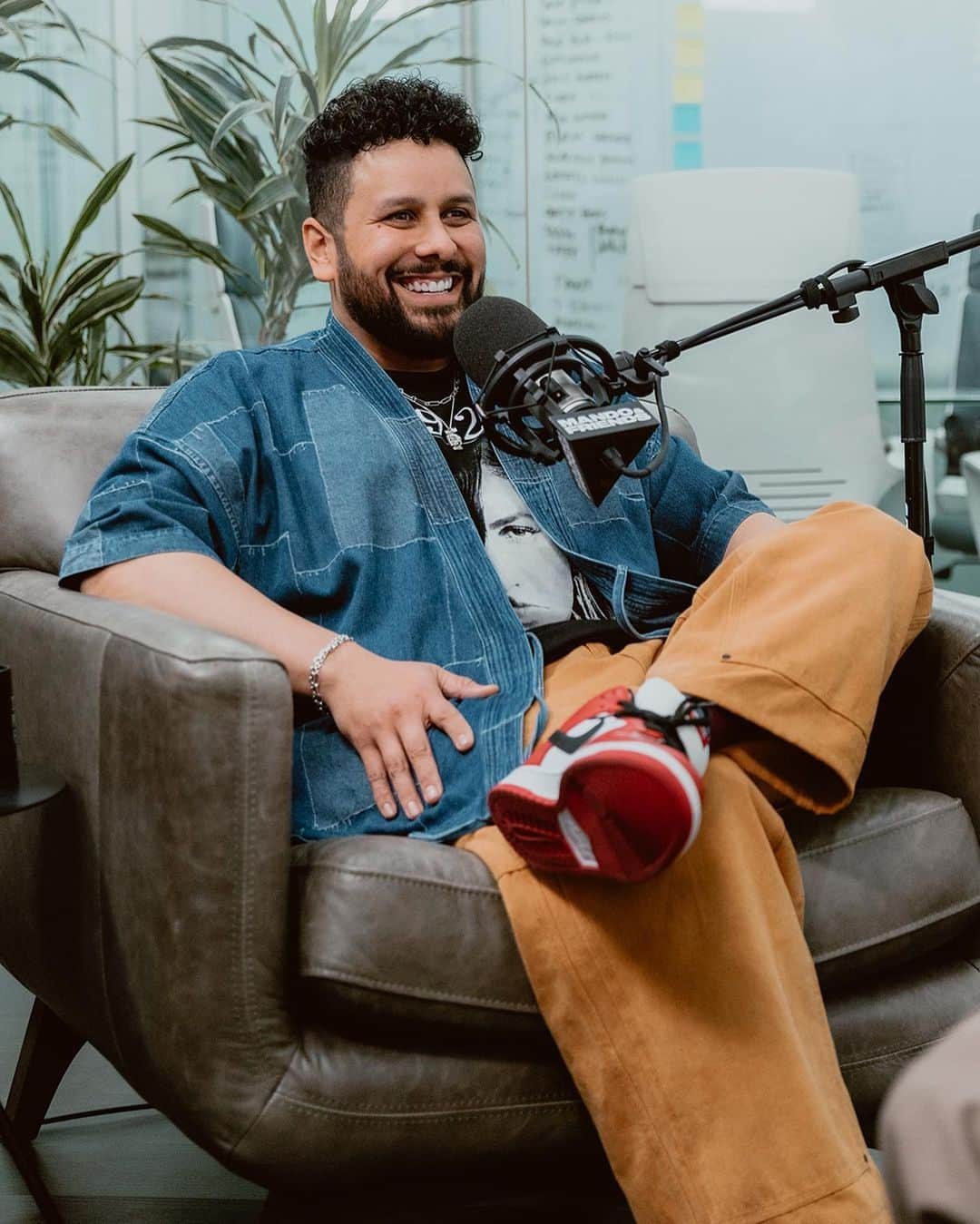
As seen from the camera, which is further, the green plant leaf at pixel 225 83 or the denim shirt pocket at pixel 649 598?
the green plant leaf at pixel 225 83

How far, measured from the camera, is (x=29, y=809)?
1.35m

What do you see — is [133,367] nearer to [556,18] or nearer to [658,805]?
[556,18]

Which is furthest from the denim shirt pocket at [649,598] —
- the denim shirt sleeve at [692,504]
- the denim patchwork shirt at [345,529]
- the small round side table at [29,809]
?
the small round side table at [29,809]

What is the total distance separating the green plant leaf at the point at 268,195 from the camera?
9.41ft

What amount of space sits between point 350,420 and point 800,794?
0.65 meters

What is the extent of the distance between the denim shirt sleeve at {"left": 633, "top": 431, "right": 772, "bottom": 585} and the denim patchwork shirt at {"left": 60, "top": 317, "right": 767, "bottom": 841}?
87 millimetres

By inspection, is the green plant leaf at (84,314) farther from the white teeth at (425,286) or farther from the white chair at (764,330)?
the white teeth at (425,286)

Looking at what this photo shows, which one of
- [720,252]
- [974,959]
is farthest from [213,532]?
[720,252]

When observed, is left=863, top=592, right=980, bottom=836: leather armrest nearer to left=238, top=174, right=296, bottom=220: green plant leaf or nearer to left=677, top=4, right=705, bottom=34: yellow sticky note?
left=238, top=174, right=296, bottom=220: green plant leaf

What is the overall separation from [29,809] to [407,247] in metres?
0.77

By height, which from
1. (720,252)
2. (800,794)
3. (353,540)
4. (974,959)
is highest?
(720,252)

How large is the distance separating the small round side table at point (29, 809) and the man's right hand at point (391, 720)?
0.87ft

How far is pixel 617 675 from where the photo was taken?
1.47 m

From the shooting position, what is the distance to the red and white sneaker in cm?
106
